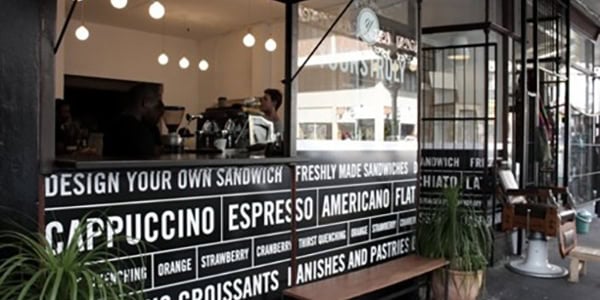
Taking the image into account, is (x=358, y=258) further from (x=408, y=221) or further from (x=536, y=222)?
(x=536, y=222)

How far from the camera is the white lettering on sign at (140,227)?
6.96 feet

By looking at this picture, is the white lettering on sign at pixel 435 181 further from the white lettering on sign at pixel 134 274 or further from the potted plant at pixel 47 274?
the potted plant at pixel 47 274

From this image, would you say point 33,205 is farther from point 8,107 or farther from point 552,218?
point 552,218

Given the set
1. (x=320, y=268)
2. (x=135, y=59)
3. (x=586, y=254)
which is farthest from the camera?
(x=135, y=59)

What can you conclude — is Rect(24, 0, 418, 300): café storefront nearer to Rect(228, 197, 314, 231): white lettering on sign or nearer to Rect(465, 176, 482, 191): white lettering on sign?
Rect(228, 197, 314, 231): white lettering on sign

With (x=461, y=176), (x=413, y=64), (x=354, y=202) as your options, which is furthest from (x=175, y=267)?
(x=461, y=176)

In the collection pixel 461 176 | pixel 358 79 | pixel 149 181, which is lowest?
pixel 461 176

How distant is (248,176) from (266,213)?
0.86 ft

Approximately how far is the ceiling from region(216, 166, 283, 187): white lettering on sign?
15.2ft

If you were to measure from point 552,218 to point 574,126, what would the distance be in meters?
4.37

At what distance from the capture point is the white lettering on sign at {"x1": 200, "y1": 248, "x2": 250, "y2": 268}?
2.63 meters

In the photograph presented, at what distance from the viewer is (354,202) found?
359 cm

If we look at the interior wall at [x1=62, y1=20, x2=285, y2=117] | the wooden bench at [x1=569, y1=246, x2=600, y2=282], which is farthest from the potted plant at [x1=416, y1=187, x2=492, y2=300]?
the interior wall at [x1=62, y1=20, x2=285, y2=117]

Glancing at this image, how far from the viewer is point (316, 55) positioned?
341cm
